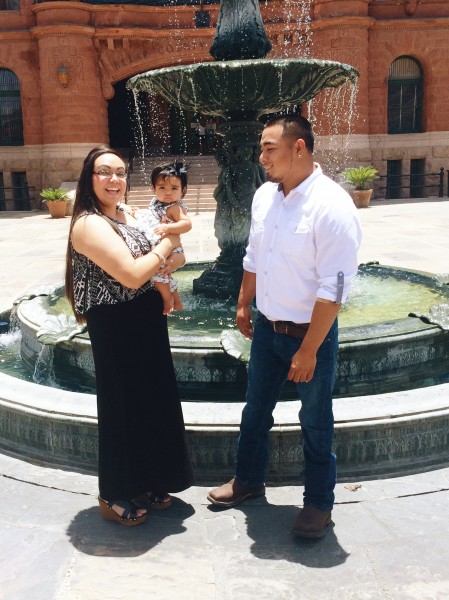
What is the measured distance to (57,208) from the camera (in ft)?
73.9

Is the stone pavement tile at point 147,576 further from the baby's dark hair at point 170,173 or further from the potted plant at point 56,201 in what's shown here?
the potted plant at point 56,201

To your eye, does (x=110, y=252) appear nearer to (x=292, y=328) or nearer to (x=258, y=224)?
(x=258, y=224)

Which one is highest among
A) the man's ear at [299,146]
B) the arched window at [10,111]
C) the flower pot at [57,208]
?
the arched window at [10,111]

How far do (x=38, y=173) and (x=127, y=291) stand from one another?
2461 cm

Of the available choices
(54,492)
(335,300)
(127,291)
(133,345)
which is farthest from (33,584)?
(335,300)

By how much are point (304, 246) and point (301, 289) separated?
0.21 m

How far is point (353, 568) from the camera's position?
2.99m

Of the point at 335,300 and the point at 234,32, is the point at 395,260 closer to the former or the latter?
the point at 234,32

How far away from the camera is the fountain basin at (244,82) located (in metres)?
5.65

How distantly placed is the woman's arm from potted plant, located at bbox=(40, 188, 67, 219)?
20134 mm

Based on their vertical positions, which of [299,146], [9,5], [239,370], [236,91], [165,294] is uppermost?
[9,5]

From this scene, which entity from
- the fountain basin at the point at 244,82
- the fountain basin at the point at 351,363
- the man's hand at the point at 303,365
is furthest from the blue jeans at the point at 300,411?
the fountain basin at the point at 244,82

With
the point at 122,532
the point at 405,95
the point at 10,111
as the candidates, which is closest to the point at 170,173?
the point at 122,532

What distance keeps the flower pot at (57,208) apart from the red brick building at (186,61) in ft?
10.6
